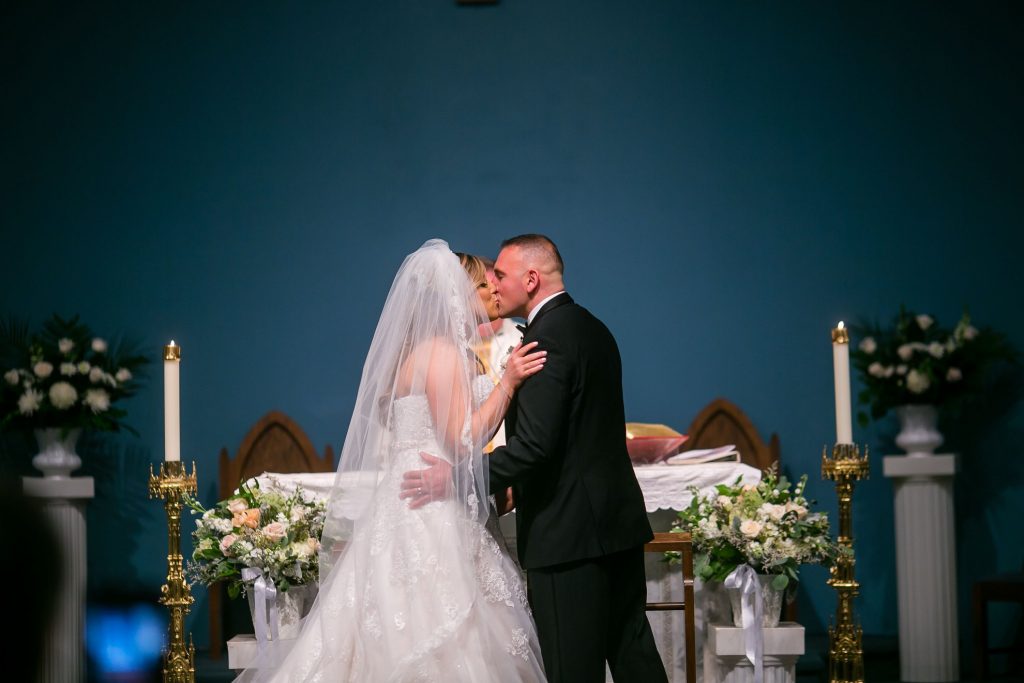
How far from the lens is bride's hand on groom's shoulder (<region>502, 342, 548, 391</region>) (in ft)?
11.9

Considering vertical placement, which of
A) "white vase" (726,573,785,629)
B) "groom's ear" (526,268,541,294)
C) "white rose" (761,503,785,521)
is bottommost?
"white vase" (726,573,785,629)

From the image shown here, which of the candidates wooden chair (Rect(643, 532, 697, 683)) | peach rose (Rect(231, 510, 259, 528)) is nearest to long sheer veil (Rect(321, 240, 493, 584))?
peach rose (Rect(231, 510, 259, 528))

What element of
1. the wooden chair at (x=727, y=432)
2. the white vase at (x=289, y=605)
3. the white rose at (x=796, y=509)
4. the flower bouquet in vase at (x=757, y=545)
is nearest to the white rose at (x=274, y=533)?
the white vase at (x=289, y=605)

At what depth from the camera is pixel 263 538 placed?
4.51 meters

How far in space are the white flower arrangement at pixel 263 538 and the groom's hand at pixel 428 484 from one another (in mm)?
1002

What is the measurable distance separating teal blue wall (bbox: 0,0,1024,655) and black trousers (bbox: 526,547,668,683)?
331cm

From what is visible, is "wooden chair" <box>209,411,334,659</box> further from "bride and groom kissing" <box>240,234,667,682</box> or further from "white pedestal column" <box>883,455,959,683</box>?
"white pedestal column" <box>883,455,959,683</box>

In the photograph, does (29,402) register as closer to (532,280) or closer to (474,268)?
(474,268)

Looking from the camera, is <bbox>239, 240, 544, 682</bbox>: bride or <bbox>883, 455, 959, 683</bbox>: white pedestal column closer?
<bbox>239, 240, 544, 682</bbox>: bride

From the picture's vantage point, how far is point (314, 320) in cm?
704

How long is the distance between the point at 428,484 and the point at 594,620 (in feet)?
2.29

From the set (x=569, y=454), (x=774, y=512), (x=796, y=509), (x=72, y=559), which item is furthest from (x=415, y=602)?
(x=72, y=559)

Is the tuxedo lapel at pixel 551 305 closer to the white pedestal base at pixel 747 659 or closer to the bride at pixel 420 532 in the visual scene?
the bride at pixel 420 532

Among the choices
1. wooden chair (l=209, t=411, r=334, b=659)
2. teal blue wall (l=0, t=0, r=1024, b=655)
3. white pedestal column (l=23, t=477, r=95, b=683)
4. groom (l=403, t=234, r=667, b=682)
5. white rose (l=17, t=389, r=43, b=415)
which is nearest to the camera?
groom (l=403, t=234, r=667, b=682)
